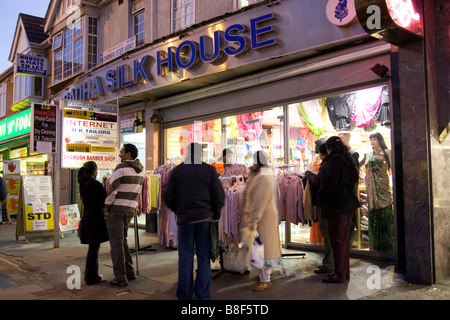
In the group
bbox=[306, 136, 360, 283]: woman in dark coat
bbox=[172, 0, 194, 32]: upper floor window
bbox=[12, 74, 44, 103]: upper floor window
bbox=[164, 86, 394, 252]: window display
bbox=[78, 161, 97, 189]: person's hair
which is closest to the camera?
bbox=[306, 136, 360, 283]: woman in dark coat

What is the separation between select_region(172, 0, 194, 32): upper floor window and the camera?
11.5 meters

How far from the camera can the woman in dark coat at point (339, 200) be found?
5695 millimetres

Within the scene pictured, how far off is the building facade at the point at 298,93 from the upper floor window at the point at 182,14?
4cm

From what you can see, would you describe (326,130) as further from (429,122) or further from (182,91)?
(182,91)

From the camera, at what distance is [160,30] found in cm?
1227

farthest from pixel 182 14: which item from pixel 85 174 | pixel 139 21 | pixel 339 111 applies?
pixel 85 174

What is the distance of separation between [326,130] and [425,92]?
283cm

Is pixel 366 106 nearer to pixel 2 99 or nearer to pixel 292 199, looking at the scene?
pixel 292 199

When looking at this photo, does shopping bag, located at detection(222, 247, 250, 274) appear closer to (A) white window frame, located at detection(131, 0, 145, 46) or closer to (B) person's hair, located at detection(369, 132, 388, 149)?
(B) person's hair, located at detection(369, 132, 388, 149)

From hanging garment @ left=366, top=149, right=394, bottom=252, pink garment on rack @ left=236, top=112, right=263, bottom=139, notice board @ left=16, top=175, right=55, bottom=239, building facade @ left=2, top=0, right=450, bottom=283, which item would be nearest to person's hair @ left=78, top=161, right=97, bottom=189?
building facade @ left=2, top=0, right=450, bottom=283

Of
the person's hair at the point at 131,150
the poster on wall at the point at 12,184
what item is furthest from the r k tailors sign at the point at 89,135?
the poster on wall at the point at 12,184

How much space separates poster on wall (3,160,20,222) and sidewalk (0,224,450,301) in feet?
24.4

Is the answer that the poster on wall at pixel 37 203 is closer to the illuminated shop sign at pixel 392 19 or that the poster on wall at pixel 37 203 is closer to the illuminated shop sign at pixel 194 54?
the illuminated shop sign at pixel 194 54
